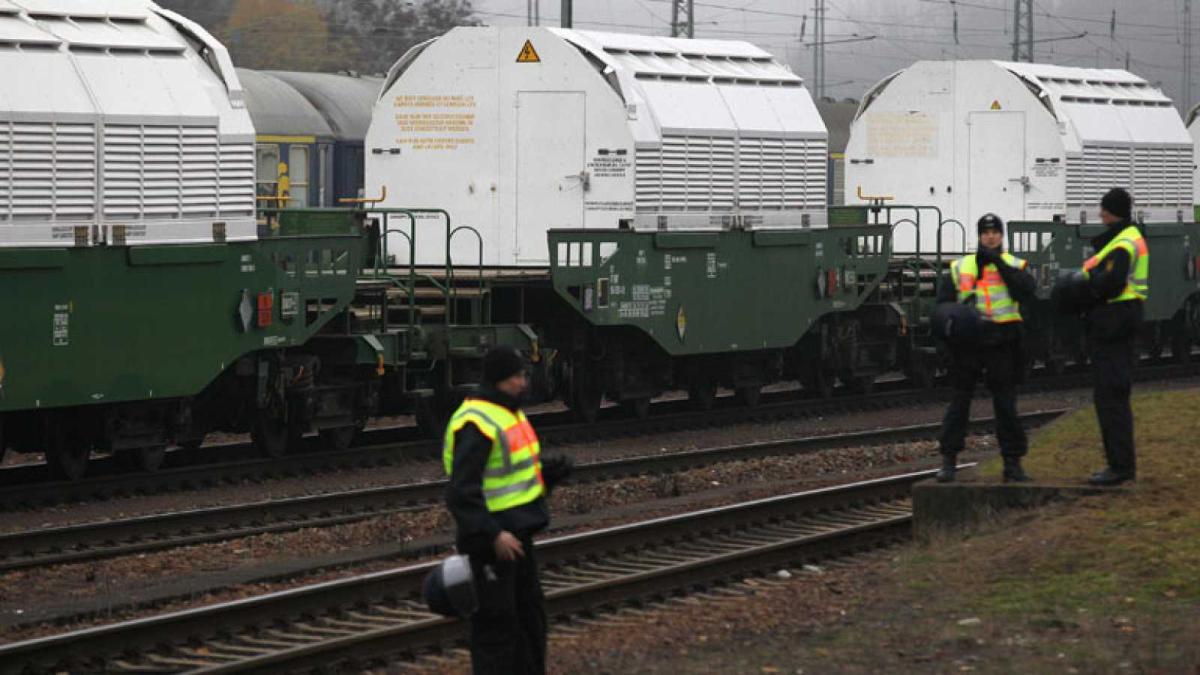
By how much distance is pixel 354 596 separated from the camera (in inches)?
445

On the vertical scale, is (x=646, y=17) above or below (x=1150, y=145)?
above

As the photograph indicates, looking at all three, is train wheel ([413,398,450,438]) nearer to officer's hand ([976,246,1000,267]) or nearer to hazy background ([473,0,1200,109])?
officer's hand ([976,246,1000,267])

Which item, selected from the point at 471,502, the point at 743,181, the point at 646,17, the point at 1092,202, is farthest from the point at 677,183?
the point at 646,17

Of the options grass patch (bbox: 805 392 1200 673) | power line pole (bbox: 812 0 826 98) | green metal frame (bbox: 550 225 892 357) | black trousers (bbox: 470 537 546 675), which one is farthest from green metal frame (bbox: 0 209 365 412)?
power line pole (bbox: 812 0 826 98)

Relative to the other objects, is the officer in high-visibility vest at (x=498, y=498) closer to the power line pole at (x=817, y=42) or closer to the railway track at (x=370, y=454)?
the railway track at (x=370, y=454)

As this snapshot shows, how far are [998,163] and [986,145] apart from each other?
0.92ft

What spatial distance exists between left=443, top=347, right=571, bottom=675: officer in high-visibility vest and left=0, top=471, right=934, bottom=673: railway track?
1727mm

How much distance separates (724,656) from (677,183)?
12.2m

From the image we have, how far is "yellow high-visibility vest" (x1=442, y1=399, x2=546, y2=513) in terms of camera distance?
7988 millimetres

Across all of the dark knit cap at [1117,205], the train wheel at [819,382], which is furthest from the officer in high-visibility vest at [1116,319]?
the train wheel at [819,382]

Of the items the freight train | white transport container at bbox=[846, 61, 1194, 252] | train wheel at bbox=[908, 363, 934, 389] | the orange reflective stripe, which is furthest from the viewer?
A: white transport container at bbox=[846, 61, 1194, 252]

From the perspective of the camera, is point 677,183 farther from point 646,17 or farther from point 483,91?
point 646,17

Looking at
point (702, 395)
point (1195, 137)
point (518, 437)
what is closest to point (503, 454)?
point (518, 437)

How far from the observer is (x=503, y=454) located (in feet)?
26.3
